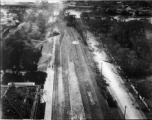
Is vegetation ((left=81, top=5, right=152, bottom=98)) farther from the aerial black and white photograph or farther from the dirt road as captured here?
the dirt road

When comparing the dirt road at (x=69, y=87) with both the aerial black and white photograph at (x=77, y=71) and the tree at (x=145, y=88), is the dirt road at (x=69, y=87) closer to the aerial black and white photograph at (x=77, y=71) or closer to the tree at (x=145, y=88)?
the aerial black and white photograph at (x=77, y=71)

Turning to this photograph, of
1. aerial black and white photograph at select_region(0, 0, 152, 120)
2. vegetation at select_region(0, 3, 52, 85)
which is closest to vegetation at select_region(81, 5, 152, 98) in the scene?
aerial black and white photograph at select_region(0, 0, 152, 120)

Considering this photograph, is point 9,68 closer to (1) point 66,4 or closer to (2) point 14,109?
(2) point 14,109

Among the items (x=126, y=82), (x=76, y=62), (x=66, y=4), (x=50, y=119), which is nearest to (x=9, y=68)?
(x=76, y=62)

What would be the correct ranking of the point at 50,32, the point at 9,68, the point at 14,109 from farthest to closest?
the point at 50,32
the point at 9,68
the point at 14,109

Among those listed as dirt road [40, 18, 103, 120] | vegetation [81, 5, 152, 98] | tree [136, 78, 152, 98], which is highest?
vegetation [81, 5, 152, 98]

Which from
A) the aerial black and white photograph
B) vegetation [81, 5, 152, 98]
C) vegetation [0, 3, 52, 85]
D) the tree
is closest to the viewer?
the aerial black and white photograph

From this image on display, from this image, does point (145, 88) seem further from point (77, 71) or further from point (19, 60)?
point (19, 60)

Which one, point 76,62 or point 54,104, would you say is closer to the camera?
point 54,104
